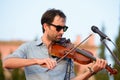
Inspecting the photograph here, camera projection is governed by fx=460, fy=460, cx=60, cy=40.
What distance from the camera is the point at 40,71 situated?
4.32 meters

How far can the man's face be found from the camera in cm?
441

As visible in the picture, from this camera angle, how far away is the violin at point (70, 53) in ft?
14.6

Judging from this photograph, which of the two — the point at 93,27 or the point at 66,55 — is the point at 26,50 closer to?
the point at 66,55

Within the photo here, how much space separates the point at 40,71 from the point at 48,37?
0.36 m

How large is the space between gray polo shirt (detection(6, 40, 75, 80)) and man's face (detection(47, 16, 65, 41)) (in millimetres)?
125

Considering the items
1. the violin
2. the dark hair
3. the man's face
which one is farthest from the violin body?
the dark hair

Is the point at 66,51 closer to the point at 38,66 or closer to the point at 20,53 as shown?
the point at 38,66

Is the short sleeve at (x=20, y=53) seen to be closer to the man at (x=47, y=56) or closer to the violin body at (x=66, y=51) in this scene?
the man at (x=47, y=56)

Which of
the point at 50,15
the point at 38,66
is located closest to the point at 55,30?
the point at 50,15

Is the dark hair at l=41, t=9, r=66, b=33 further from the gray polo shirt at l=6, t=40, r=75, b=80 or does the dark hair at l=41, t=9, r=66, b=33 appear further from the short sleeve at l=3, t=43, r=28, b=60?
the short sleeve at l=3, t=43, r=28, b=60

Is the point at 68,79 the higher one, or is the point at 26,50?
the point at 26,50

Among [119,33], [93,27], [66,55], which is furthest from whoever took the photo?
[119,33]

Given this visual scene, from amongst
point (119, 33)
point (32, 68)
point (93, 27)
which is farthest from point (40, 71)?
point (119, 33)

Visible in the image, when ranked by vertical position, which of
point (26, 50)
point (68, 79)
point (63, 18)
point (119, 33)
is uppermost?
point (63, 18)
